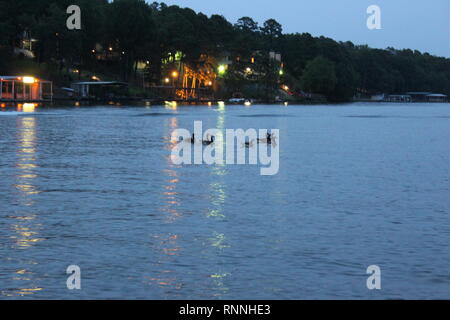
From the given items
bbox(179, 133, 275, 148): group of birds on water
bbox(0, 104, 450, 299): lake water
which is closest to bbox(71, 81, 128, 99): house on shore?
bbox(179, 133, 275, 148): group of birds on water

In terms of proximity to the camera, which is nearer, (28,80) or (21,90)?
(28,80)

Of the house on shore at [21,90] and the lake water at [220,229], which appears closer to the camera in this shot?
the lake water at [220,229]

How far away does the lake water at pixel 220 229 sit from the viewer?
17734 millimetres

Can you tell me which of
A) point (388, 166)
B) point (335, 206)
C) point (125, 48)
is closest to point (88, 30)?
point (125, 48)

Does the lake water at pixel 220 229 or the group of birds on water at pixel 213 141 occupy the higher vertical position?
the group of birds on water at pixel 213 141

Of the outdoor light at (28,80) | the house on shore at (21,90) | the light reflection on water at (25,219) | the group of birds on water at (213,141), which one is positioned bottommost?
the light reflection on water at (25,219)

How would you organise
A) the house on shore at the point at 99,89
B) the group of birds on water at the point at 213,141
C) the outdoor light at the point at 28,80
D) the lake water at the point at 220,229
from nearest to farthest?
the lake water at the point at 220,229
the group of birds on water at the point at 213,141
the outdoor light at the point at 28,80
the house on shore at the point at 99,89

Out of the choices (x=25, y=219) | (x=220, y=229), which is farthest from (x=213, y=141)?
(x=220, y=229)

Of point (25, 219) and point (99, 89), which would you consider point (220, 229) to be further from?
point (99, 89)

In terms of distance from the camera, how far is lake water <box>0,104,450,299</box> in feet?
58.2

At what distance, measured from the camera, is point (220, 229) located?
2406cm

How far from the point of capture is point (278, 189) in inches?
1347

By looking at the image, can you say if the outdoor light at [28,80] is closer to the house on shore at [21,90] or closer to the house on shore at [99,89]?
the house on shore at [21,90]

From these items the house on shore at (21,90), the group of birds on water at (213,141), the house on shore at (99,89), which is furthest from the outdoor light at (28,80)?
the group of birds on water at (213,141)
